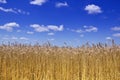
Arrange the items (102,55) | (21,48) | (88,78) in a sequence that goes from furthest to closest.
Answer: (21,48), (102,55), (88,78)

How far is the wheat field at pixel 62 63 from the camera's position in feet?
26.4

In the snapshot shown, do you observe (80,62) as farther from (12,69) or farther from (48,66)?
(12,69)

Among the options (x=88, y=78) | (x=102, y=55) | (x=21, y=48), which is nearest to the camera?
(x=88, y=78)

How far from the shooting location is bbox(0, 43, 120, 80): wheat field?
26.4ft

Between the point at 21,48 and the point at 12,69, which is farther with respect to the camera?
the point at 21,48

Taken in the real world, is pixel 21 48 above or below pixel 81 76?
above

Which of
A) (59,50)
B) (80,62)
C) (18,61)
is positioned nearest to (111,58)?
(80,62)

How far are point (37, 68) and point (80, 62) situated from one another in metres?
1.25

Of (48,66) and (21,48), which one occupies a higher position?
(21,48)

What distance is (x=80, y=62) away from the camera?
8.30 meters

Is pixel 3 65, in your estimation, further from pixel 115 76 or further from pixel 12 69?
pixel 115 76

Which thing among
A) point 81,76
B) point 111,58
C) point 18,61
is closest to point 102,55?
point 111,58

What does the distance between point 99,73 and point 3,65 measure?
2.74 m

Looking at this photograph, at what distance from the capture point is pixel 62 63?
827 centimetres
